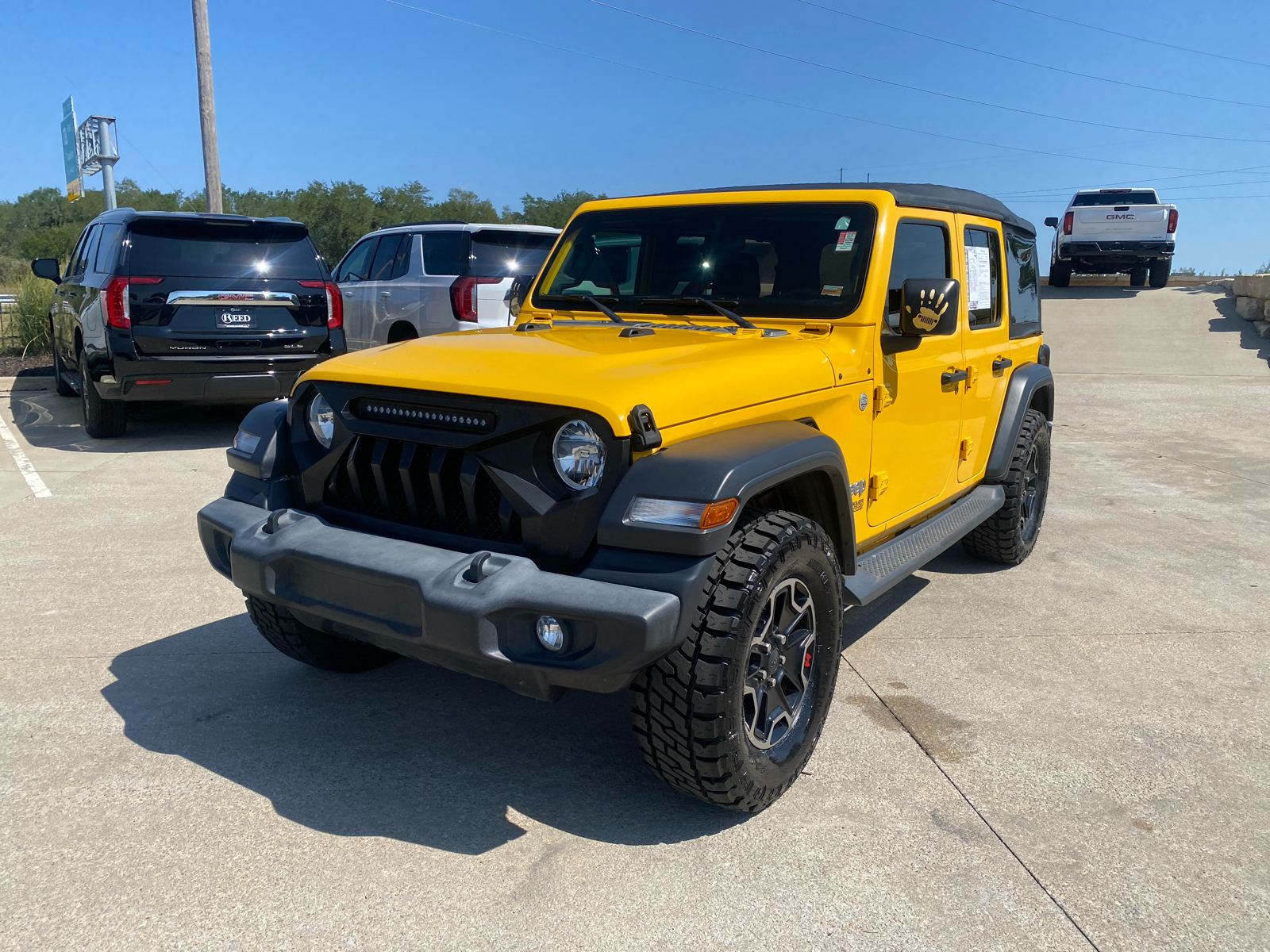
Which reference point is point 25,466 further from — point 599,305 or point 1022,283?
point 1022,283

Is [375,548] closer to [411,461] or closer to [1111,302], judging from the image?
[411,461]

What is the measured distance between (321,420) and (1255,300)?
17.3 m

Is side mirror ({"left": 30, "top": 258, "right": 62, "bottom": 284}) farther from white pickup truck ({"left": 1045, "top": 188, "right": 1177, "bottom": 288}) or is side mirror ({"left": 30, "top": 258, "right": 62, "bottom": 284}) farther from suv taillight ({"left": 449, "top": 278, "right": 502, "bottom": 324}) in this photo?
white pickup truck ({"left": 1045, "top": 188, "right": 1177, "bottom": 288})

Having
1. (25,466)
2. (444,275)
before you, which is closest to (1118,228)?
(444,275)

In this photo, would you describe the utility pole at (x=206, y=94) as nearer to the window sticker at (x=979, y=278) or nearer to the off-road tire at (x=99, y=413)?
the off-road tire at (x=99, y=413)

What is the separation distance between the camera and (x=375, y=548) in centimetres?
281

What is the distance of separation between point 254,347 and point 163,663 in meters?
Answer: 4.84

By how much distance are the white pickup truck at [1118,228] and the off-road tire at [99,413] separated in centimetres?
1609

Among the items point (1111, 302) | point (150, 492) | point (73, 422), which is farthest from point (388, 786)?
point (1111, 302)

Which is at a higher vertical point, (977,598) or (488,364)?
(488,364)

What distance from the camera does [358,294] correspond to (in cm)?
1077

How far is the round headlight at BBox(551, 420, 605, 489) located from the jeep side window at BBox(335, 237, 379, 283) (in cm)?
880

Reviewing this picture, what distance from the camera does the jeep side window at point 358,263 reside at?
1091cm

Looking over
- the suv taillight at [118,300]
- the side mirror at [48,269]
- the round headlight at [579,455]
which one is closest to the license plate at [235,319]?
the suv taillight at [118,300]
